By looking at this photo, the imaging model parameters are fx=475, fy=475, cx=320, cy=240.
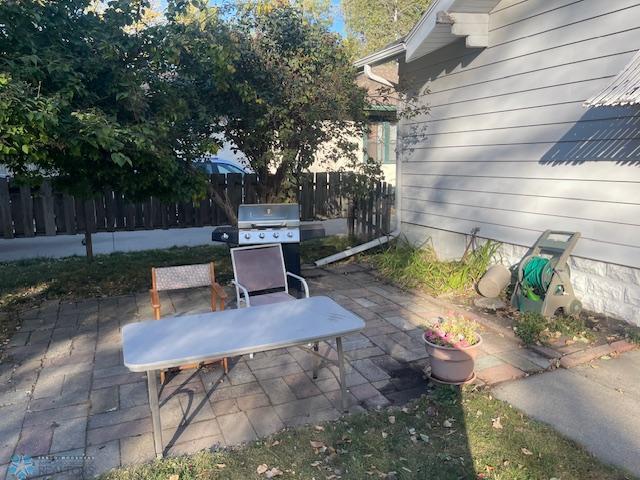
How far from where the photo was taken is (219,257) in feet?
24.8

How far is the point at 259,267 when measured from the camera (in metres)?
4.45

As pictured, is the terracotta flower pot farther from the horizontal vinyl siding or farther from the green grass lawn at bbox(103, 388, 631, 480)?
the horizontal vinyl siding

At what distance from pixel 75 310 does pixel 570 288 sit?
5171 mm

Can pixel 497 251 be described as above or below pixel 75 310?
above

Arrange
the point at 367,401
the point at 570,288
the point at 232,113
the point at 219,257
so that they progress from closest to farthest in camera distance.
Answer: the point at 367,401 < the point at 570,288 < the point at 232,113 < the point at 219,257

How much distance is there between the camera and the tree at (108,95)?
11.9ft

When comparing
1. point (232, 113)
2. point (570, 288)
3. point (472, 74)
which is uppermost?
point (472, 74)

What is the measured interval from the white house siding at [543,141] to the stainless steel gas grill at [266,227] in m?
2.50

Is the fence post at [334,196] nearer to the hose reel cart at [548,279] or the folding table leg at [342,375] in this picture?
the hose reel cart at [548,279]

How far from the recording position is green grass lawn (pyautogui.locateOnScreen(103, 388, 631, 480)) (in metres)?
2.52

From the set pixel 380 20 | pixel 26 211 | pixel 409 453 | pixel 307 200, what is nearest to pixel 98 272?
pixel 26 211

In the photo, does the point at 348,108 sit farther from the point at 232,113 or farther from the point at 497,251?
the point at 497,251

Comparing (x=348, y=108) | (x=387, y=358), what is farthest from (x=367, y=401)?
(x=348, y=108)

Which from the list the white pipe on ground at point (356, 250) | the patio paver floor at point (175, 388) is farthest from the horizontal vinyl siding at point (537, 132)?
the patio paver floor at point (175, 388)
